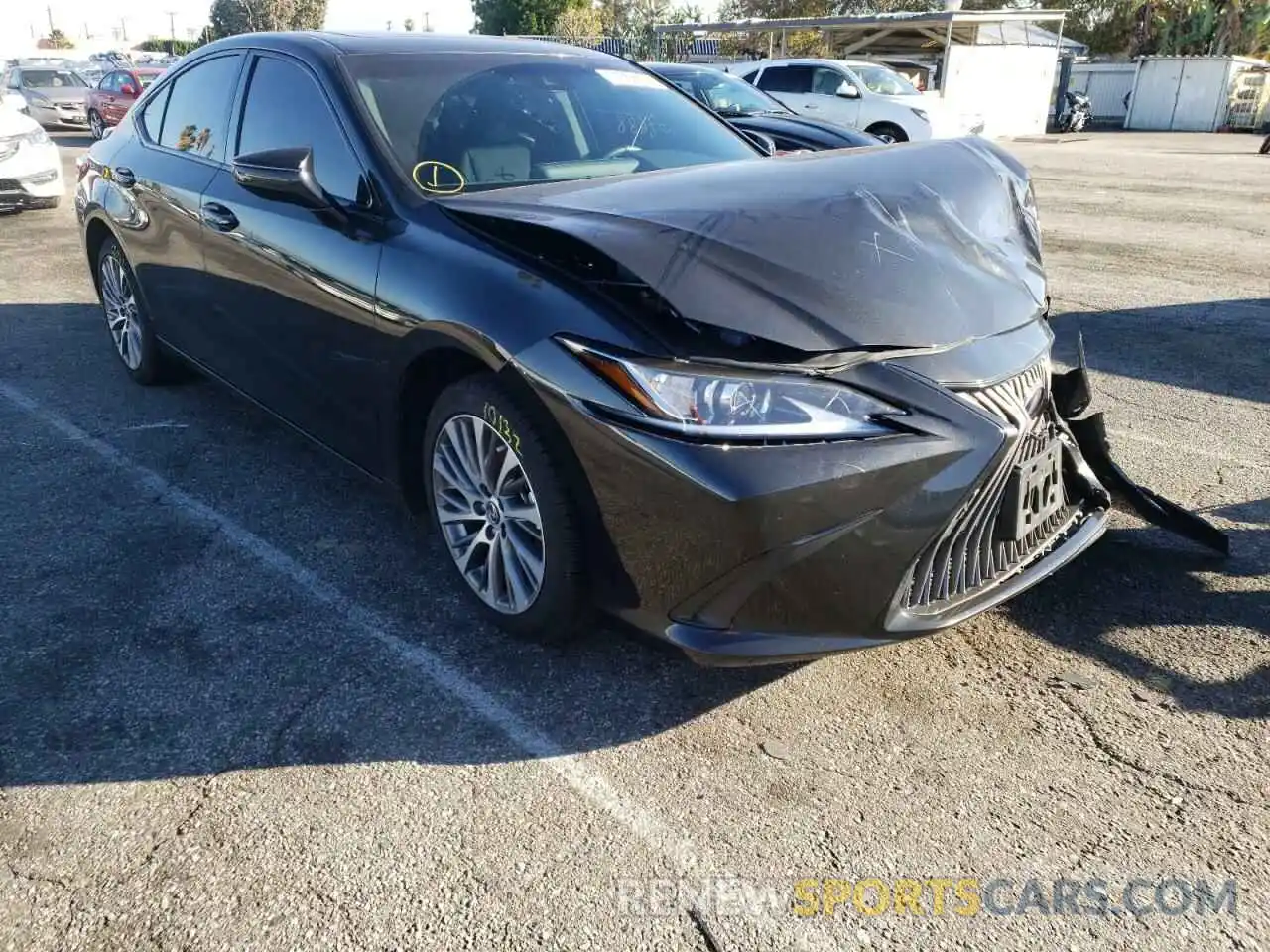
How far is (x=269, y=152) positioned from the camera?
3225mm

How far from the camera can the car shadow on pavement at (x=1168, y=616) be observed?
2.76 metres

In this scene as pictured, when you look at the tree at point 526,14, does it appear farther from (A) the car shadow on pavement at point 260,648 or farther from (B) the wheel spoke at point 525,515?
(B) the wheel spoke at point 525,515

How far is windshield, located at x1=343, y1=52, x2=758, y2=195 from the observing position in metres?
3.29

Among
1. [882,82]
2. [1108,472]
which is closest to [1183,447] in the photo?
[1108,472]

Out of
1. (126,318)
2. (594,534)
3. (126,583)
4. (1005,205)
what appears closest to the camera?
(594,534)

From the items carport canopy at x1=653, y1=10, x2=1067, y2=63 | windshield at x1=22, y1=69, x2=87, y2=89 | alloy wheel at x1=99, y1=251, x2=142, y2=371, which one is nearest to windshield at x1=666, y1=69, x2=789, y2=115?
alloy wheel at x1=99, y1=251, x2=142, y2=371

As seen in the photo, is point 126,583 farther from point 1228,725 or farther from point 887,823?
point 1228,725

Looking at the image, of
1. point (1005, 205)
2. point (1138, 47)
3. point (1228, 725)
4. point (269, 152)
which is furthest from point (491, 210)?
point (1138, 47)

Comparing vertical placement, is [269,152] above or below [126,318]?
above

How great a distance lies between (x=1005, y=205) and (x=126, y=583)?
314 centimetres

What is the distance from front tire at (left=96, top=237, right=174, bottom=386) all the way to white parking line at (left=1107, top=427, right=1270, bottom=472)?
15.3ft

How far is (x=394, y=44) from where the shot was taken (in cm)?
369

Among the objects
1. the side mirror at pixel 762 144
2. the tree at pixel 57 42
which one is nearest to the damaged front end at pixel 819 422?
the side mirror at pixel 762 144

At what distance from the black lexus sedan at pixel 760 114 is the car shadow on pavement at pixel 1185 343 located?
2384 millimetres
